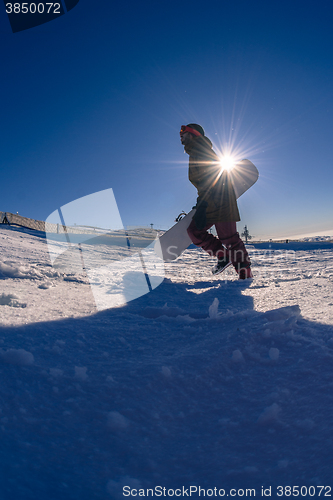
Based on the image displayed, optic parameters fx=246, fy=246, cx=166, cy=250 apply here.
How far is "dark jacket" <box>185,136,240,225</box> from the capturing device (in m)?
2.65

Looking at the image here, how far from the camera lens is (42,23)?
4.37 meters

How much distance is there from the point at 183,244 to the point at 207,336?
1833 millimetres

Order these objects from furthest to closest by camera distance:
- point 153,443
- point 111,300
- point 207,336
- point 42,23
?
point 42,23 < point 111,300 < point 207,336 < point 153,443

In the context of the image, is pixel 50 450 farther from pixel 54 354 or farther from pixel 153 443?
pixel 54 354

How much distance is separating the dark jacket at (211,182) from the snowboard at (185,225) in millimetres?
255

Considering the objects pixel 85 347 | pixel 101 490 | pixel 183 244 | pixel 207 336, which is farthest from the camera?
pixel 183 244

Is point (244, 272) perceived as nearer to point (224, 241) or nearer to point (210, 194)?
point (224, 241)

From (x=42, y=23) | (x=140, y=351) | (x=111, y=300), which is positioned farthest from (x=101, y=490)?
(x=42, y=23)

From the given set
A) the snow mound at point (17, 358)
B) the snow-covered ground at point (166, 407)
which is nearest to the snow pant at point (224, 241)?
the snow-covered ground at point (166, 407)

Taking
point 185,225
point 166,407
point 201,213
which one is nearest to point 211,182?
point 201,213

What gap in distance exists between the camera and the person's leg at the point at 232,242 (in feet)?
8.96

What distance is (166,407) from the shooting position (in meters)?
0.69

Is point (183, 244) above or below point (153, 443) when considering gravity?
above

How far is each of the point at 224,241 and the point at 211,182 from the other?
2.20 feet
